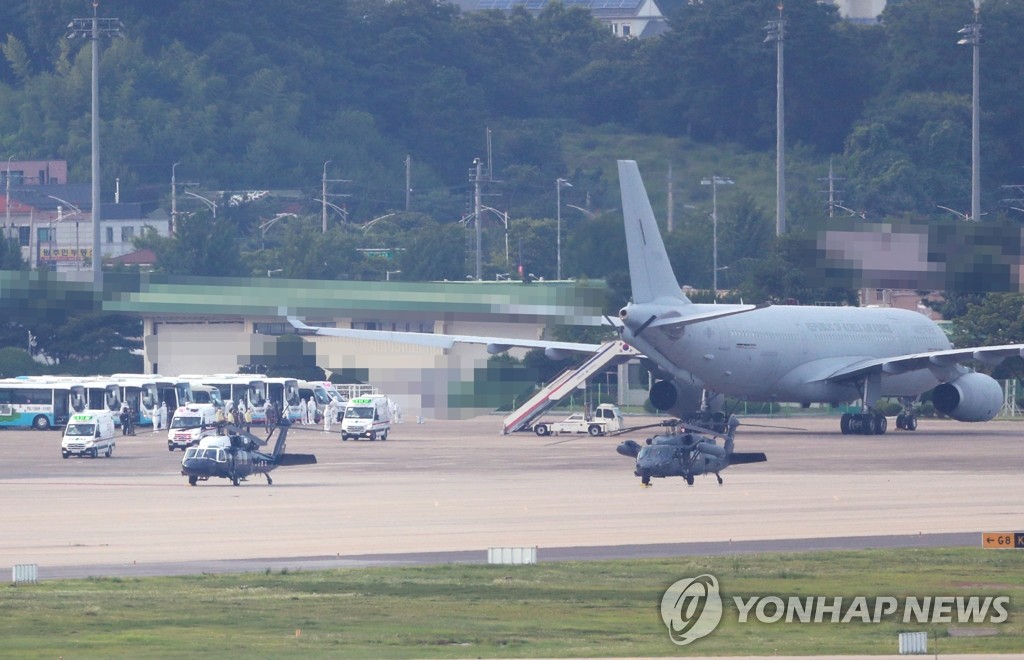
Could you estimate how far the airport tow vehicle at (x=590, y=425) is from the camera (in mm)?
81562

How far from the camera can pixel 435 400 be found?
87625 millimetres

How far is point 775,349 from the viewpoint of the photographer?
2886 inches

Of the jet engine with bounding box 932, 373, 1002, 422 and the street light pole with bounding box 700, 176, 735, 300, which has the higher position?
the street light pole with bounding box 700, 176, 735, 300

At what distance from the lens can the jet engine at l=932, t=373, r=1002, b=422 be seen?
7706 cm

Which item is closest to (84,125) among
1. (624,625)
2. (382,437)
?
(382,437)

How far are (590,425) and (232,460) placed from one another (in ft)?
103

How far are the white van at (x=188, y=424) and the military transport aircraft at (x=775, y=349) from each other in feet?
21.8

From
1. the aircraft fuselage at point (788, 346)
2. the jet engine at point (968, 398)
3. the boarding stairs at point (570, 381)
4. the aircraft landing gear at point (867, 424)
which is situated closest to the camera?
the aircraft fuselage at point (788, 346)

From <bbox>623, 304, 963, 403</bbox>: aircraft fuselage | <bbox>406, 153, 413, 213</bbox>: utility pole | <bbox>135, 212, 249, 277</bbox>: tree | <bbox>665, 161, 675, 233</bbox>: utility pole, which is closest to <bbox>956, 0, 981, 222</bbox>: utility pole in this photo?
<bbox>623, 304, 963, 403</bbox>: aircraft fuselage

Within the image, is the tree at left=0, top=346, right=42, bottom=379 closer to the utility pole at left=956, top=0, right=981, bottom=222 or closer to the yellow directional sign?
the utility pole at left=956, top=0, right=981, bottom=222

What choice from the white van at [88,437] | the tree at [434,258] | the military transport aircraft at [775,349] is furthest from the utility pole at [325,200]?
the white van at [88,437]

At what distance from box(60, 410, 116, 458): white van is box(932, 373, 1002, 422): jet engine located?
33.9 m

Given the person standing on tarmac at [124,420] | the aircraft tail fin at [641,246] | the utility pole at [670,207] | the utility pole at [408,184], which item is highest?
the utility pole at [408,184]

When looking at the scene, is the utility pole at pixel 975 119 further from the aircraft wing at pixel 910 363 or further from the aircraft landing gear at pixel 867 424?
the aircraft landing gear at pixel 867 424
